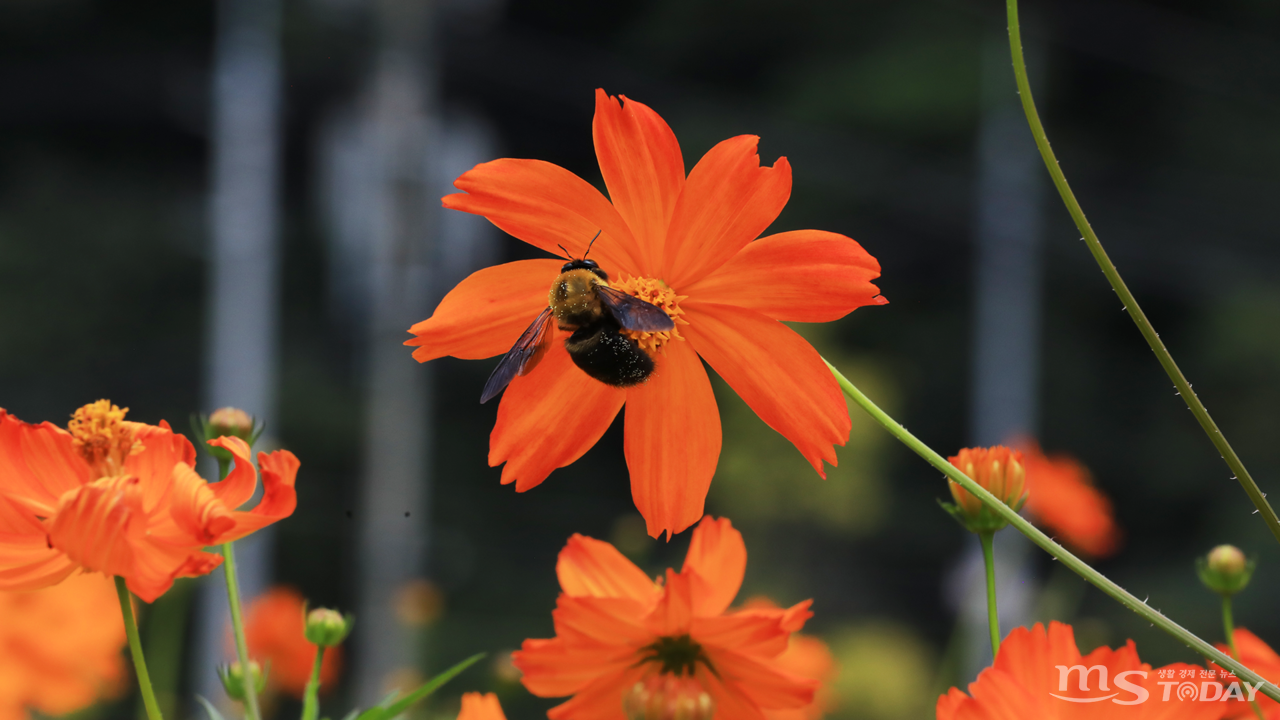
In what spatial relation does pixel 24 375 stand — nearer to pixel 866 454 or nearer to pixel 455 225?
pixel 455 225

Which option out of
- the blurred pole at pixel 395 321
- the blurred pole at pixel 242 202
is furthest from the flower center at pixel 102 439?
the blurred pole at pixel 242 202

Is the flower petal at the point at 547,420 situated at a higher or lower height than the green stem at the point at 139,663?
higher

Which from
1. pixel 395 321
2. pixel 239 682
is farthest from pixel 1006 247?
pixel 239 682

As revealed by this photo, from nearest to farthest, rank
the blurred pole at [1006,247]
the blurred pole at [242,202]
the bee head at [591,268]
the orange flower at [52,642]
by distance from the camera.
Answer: the bee head at [591,268] < the orange flower at [52,642] < the blurred pole at [242,202] < the blurred pole at [1006,247]

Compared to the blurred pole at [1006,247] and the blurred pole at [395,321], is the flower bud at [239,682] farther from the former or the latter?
the blurred pole at [1006,247]

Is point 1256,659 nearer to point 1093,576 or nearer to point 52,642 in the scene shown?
point 1093,576

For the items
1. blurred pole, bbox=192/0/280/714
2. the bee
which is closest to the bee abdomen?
the bee

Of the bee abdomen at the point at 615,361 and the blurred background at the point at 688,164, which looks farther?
the blurred background at the point at 688,164
